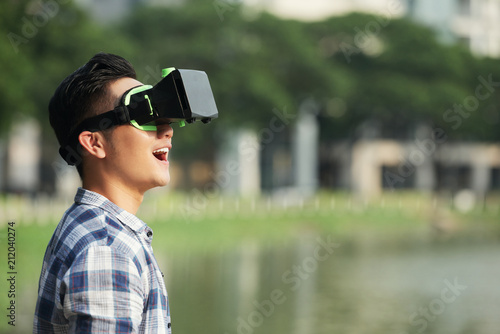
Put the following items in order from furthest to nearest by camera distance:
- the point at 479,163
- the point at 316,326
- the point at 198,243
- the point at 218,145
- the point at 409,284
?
the point at 479,163 < the point at 218,145 < the point at 198,243 < the point at 409,284 < the point at 316,326

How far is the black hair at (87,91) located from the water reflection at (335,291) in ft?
28.9

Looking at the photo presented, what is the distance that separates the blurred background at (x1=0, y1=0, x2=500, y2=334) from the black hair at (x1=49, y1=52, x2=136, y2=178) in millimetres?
8828

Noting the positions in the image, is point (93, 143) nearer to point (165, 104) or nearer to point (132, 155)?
point (132, 155)

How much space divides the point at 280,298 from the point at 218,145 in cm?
2626

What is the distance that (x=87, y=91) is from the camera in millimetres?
2207

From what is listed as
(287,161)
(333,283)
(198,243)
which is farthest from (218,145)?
(333,283)

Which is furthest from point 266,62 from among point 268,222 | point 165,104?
point 165,104

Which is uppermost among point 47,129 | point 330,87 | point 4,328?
point 330,87

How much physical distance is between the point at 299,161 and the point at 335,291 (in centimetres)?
3598

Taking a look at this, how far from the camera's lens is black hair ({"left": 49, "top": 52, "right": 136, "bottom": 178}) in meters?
2.21

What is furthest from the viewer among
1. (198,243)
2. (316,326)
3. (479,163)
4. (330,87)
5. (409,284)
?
(479,163)

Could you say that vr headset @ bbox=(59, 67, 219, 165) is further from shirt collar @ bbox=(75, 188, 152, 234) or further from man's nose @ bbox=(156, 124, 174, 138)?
shirt collar @ bbox=(75, 188, 152, 234)

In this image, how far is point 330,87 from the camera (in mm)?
36781

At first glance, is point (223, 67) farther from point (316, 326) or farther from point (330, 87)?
point (316, 326)
